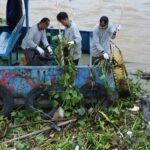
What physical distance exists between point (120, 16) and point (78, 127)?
12.8 metres

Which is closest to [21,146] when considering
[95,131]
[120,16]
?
[95,131]

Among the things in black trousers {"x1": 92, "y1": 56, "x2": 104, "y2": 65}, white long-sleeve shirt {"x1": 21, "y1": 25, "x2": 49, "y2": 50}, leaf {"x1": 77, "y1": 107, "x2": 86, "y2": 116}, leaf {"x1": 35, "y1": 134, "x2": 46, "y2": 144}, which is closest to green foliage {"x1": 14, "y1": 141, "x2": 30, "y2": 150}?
leaf {"x1": 35, "y1": 134, "x2": 46, "y2": 144}

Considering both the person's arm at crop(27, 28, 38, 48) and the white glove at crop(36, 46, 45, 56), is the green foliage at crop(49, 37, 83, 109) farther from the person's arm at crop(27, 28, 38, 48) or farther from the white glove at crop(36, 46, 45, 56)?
the person's arm at crop(27, 28, 38, 48)

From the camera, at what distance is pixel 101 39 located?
973cm

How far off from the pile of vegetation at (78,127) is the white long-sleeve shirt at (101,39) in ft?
4.10

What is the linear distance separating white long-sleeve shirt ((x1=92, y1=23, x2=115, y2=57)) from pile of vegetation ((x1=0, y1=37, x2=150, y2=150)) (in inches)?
49.2

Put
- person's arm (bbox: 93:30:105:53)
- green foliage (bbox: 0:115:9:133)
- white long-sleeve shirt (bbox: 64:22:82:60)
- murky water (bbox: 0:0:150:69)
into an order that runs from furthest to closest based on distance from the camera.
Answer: murky water (bbox: 0:0:150:69) < person's arm (bbox: 93:30:105:53) < white long-sleeve shirt (bbox: 64:22:82:60) < green foliage (bbox: 0:115:9:133)

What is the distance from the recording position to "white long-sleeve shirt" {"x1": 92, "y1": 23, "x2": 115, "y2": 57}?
9.55m

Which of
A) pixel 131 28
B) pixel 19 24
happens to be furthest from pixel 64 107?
pixel 131 28

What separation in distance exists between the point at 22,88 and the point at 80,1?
616 inches

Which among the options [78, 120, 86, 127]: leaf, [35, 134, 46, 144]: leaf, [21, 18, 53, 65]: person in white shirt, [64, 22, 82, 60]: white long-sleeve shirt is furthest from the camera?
[21, 18, 53, 65]: person in white shirt

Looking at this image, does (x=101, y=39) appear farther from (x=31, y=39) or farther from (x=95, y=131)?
(x=95, y=131)

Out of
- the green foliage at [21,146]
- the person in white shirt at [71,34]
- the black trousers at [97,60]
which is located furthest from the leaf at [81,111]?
the person in white shirt at [71,34]

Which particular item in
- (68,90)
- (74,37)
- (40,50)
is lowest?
(68,90)
